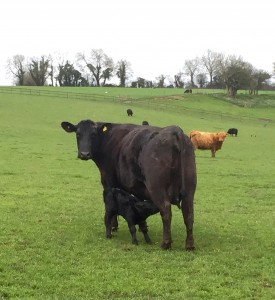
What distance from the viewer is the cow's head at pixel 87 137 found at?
9273 millimetres

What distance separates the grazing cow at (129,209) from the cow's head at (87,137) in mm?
863

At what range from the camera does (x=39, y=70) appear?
123m

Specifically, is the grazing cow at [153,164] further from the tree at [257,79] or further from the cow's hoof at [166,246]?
the tree at [257,79]

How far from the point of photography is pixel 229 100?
84.3m

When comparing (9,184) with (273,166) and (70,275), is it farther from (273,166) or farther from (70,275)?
(273,166)

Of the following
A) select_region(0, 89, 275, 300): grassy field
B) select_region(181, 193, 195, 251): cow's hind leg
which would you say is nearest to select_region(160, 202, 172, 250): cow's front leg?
select_region(0, 89, 275, 300): grassy field

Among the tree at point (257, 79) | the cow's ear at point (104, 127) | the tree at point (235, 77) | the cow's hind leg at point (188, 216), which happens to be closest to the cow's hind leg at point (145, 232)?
the cow's hind leg at point (188, 216)

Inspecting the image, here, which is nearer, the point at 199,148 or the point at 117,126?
the point at 117,126

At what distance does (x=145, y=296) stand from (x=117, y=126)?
189 inches

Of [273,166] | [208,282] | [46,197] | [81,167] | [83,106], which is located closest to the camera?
[208,282]

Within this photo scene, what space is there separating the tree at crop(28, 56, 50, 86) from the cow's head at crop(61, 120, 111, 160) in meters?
115

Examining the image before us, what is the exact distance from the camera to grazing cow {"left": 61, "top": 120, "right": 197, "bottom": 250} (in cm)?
802

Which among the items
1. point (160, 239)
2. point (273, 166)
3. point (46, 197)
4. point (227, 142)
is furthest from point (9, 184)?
point (227, 142)

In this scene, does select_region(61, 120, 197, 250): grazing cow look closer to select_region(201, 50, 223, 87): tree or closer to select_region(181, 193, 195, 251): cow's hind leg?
select_region(181, 193, 195, 251): cow's hind leg
